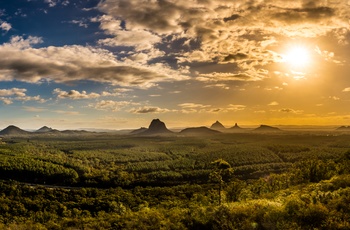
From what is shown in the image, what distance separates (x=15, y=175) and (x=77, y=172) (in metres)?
31.8

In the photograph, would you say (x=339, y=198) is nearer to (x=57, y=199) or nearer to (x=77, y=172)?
(x=57, y=199)

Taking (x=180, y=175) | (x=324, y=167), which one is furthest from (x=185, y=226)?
(x=180, y=175)

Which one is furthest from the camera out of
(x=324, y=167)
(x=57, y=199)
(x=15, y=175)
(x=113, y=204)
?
(x=15, y=175)

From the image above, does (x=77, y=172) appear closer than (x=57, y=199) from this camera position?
No

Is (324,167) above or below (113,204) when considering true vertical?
above

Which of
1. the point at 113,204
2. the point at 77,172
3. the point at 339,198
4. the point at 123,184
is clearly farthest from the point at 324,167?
the point at 77,172

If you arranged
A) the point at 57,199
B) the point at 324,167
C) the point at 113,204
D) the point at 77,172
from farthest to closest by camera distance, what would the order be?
the point at 77,172, the point at 57,199, the point at 113,204, the point at 324,167

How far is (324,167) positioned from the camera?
208ft

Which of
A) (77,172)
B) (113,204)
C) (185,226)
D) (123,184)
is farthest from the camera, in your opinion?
(77,172)

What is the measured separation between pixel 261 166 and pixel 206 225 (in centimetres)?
15742

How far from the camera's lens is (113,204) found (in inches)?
3364

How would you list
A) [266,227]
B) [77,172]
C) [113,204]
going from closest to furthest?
[266,227]
[113,204]
[77,172]

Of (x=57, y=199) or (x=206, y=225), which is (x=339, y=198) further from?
(x=57, y=199)

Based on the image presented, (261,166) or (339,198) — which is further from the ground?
(339,198)
